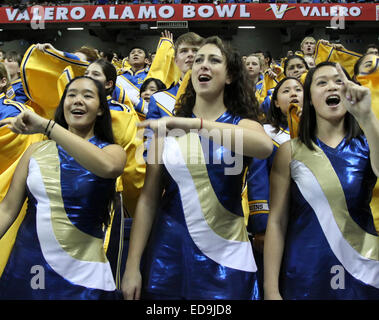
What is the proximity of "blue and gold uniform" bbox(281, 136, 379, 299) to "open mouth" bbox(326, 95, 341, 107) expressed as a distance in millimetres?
178

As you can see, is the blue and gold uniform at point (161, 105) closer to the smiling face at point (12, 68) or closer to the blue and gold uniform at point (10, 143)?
the blue and gold uniform at point (10, 143)

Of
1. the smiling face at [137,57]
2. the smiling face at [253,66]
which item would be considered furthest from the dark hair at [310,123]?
the smiling face at [137,57]

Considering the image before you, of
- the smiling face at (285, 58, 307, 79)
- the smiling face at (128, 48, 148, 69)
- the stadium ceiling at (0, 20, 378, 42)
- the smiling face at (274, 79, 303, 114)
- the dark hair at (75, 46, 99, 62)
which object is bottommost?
the smiling face at (274, 79, 303, 114)

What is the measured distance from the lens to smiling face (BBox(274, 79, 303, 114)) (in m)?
2.64

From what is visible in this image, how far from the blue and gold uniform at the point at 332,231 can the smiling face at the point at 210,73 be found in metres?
0.45

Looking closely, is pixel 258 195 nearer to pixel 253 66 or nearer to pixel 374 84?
pixel 374 84

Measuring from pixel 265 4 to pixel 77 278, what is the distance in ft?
44.9

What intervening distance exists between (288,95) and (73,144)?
5.09ft

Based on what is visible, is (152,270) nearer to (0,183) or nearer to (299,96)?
(0,183)

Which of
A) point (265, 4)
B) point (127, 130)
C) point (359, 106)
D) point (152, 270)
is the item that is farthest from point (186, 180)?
point (265, 4)

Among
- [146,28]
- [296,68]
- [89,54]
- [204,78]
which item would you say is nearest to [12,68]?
[89,54]

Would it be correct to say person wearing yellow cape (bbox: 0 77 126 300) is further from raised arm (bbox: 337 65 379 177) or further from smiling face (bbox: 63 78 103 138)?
raised arm (bbox: 337 65 379 177)

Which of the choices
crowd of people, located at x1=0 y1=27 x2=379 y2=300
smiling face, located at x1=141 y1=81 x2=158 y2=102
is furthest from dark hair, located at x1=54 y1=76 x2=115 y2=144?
smiling face, located at x1=141 y1=81 x2=158 y2=102
